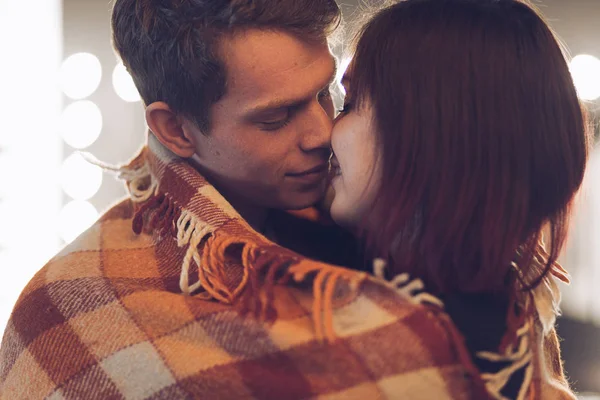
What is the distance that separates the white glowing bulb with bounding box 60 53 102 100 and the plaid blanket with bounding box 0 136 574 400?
211 cm

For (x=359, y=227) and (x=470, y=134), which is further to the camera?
(x=359, y=227)

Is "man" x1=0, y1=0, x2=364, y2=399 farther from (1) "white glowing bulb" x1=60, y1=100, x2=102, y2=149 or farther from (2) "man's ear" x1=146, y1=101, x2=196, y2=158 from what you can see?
(1) "white glowing bulb" x1=60, y1=100, x2=102, y2=149

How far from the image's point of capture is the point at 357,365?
38.0 inches

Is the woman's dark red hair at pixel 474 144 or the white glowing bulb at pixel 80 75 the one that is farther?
the white glowing bulb at pixel 80 75

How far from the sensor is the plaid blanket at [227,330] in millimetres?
962

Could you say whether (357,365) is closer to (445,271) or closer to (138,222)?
(445,271)

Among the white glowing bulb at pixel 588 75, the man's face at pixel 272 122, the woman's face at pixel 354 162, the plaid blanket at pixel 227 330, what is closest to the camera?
the plaid blanket at pixel 227 330

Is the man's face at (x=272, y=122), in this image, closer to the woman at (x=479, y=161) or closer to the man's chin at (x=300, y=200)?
the man's chin at (x=300, y=200)

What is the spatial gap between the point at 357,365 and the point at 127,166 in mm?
628

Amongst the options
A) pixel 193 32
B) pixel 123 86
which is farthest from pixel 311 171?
pixel 123 86

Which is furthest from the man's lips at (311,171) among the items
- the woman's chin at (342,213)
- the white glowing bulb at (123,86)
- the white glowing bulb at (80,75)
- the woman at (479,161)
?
the white glowing bulb at (80,75)

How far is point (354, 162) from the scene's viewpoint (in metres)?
1.17

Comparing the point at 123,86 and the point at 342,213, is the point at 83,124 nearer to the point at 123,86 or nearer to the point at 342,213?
the point at 123,86

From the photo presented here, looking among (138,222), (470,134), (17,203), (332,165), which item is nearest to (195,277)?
(138,222)
